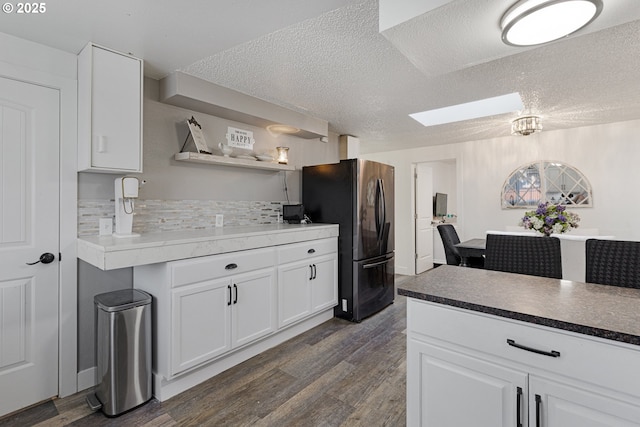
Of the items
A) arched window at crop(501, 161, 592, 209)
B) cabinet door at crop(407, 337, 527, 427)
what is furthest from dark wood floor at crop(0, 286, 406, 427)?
arched window at crop(501, 161, 592, 209)

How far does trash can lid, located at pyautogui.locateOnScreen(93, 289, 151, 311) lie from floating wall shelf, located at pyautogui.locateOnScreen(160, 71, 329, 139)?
1.51m

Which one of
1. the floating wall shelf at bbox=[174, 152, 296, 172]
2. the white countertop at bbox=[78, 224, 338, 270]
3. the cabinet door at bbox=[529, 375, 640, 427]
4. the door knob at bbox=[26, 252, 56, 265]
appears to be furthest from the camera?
the floating wall shelf at bbox=[174, 152, 296, 172]

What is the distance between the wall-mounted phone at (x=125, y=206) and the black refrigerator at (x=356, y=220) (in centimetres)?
194

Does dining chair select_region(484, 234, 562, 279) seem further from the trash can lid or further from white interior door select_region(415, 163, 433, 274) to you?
white interior door select_region(415, 163, 433, 274)

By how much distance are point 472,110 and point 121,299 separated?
13.0 feet

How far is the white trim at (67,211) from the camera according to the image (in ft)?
6.88

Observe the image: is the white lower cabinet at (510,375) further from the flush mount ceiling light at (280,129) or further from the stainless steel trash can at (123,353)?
the flush mount ceiling light at (280,129)

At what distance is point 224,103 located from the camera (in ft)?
8.98

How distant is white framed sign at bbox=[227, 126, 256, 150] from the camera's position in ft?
10.3

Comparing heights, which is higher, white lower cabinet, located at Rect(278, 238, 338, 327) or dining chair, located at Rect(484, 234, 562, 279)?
dining chair, located at Rect(484, 234, 562, 279)

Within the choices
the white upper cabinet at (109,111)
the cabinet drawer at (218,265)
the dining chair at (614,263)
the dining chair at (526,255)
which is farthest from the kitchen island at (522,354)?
the white upper cabinet at (109,111)

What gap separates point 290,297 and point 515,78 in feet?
8.66

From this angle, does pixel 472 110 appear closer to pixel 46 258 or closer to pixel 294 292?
pixel 294 292

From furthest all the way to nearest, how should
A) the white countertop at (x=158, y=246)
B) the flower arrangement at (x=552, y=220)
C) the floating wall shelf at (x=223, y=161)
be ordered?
the flower arrangement at (x=552, y=220), the floating wall shelf at (x=223, y=161), the white countertop at (x=158, y=246)
